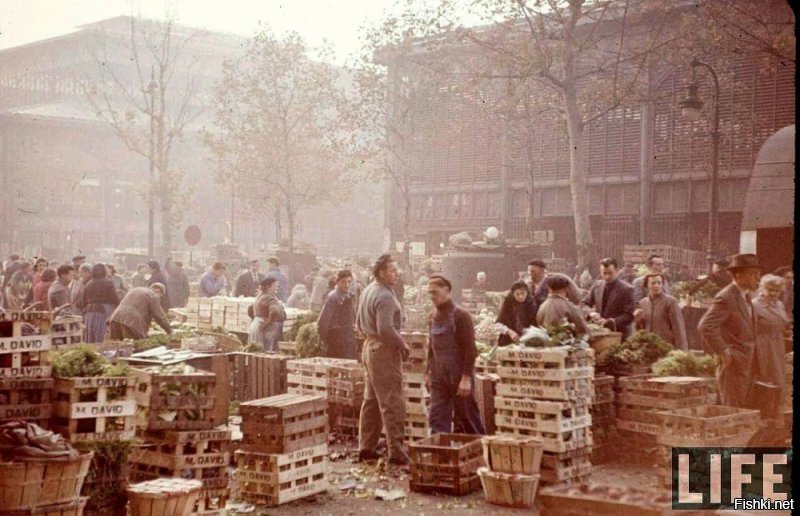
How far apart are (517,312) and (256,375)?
4154 mm

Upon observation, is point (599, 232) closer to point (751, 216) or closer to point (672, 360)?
point (751, 216)

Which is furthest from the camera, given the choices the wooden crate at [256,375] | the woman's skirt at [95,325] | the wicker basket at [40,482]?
the woman's skirt at [95,325]

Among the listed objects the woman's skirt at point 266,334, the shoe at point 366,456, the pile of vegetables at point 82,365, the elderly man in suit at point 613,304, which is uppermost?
the elderly man in suit at point 613,304

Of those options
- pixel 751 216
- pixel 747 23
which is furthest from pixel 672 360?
pixel 747 23

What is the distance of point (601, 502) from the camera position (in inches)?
225

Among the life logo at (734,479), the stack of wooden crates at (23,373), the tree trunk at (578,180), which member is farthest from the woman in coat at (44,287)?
the tree trunk at (578,180)

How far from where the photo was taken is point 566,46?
26516 millimetres

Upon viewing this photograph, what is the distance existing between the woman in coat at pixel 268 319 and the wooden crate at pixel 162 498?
7.69m

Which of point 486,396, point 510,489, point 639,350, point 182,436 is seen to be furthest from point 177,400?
point 639,350

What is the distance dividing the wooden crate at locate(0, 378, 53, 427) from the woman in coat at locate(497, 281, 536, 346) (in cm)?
598

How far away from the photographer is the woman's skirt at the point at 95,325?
1537cm

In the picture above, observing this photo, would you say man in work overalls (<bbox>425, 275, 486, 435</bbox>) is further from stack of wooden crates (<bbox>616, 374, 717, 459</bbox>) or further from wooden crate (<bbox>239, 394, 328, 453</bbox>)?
stack of wooden crates (<bbox>616, 374, 717, 459</bbox>)

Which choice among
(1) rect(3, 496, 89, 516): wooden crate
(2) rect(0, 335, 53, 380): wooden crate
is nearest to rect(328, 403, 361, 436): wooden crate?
(2) rect(0, 335, 53, 380): wooden crate

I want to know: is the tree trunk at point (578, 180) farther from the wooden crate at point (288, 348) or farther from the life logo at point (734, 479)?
the life logo at point (734, 479)
